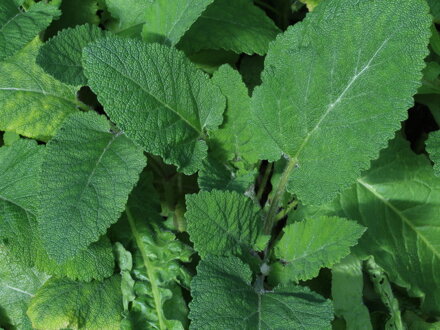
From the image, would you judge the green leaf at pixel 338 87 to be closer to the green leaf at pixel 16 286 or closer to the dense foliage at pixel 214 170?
the dense foliage at pixel 214 170

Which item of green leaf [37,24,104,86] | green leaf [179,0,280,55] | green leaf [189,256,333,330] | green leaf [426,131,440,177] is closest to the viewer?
green leaf [189,256,333,330]

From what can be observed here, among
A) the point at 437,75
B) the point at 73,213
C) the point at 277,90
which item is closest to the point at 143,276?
the point at 73,213

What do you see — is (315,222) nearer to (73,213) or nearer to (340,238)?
(340,238)

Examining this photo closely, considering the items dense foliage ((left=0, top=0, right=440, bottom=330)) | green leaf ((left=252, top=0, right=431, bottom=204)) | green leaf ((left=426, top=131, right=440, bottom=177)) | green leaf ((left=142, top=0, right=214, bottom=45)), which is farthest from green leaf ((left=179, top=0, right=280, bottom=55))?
green leaf ((left=426, top=131, right=440, bottom=177))

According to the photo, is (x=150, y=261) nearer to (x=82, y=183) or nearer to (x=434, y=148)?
(x=82, y=183)

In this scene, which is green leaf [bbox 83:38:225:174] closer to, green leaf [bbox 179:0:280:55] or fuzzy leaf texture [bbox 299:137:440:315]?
green leaf [bbox 179:0:280:55]

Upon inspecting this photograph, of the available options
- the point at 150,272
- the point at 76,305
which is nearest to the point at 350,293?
the point at 150,272
